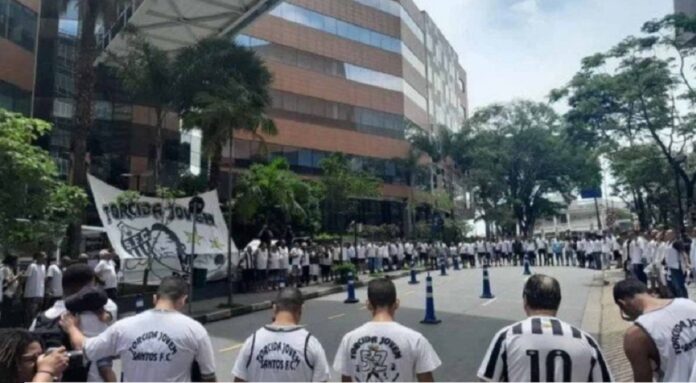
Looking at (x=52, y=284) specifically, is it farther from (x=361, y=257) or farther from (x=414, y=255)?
(x=414, y=255)

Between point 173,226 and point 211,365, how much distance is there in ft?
45.7

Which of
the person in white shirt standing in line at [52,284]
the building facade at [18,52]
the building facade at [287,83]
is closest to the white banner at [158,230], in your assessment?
the person in white shirt standing in line at [52,284]

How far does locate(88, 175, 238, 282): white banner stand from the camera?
52.0 ft

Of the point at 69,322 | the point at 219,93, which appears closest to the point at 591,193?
the point at 219,93

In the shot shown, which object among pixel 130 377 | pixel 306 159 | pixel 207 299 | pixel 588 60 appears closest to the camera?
pixel 130 377

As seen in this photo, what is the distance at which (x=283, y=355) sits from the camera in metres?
3.87

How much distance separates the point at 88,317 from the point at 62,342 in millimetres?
264

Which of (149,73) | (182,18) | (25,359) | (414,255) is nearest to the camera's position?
(25,359)

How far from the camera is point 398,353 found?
3.74 metres

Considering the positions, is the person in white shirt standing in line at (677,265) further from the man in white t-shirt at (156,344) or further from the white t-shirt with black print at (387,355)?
the man in white t-shirt at (156,344)

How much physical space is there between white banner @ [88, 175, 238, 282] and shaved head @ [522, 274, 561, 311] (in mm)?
12646

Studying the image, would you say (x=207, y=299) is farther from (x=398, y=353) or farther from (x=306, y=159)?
(x=306, y=159)

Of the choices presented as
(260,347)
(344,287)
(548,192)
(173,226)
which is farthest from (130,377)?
(548,192)

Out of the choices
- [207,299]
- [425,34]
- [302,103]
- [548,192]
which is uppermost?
[425,34]
